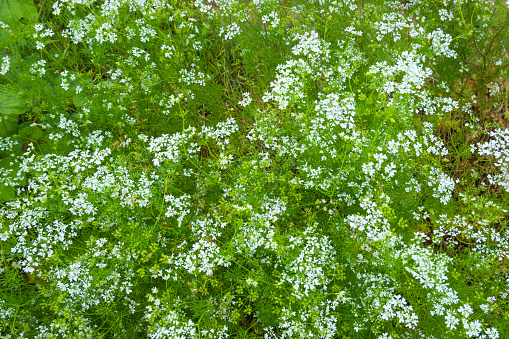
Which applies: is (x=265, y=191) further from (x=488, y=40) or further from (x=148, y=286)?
(x=488, y=40)

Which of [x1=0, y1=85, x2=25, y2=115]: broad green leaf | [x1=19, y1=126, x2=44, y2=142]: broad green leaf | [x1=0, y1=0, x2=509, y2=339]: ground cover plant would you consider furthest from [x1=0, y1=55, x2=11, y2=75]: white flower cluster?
[x1=19, y1=126, x2=44, y2=142]: broad green leaf

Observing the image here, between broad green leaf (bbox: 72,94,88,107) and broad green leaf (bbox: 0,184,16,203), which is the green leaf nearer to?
broad green leaf (bbox: 72,94,88,107)

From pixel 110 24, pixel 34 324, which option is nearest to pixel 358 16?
pixel 110 24

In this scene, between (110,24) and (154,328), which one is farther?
(110,24)

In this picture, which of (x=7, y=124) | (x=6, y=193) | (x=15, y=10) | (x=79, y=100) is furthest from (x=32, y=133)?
(x=15, y=10)

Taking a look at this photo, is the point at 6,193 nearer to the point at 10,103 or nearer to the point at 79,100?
the point at 10,103
